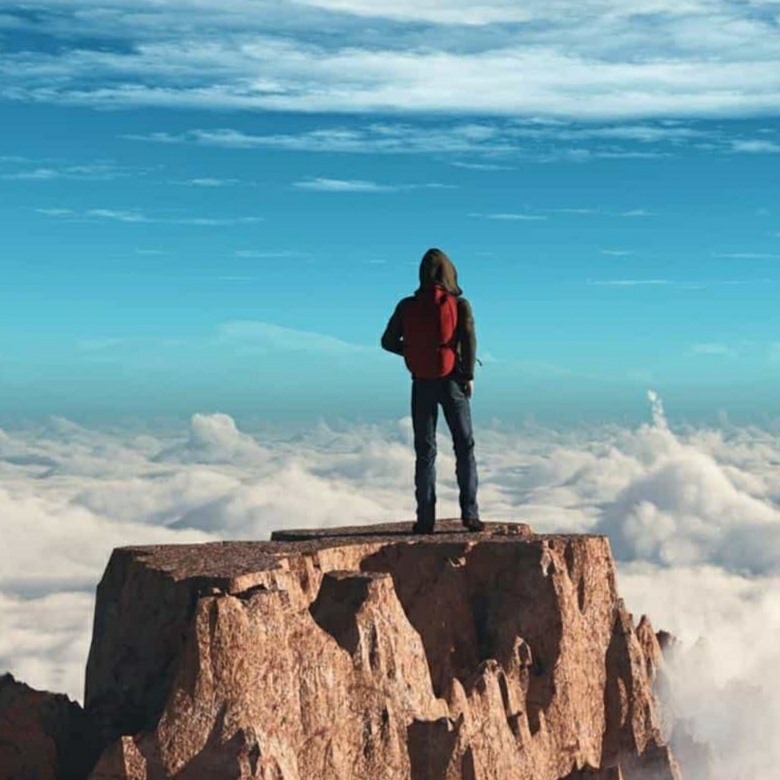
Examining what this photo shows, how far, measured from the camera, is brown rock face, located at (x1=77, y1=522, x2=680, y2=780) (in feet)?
81.8

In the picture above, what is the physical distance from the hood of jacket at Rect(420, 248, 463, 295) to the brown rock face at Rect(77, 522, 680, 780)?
597 cm

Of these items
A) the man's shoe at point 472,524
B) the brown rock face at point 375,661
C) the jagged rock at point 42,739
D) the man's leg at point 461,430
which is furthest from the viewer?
the man's shoe at point 472,524

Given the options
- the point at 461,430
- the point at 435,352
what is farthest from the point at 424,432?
the point at 435,352

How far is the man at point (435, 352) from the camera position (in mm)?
32062

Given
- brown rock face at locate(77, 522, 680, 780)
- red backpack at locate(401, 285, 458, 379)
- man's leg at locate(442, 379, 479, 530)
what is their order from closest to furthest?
brown rock face at locate(77, 522, 680, 780) < red backpack at locate(401, 285, 458, 379) < man's leg at locate(442, 379, 479, 530)

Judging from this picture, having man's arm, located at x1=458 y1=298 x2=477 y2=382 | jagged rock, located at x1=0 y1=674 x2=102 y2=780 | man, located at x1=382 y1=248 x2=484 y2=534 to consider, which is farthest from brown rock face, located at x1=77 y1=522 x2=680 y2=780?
man's arm, located at x1=458 y1=298 x2=477 y2=382

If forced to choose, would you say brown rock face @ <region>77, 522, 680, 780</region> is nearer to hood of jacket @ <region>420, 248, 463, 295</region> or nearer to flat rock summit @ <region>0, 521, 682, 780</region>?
flat rock summit @ <region>0, 521, 682, 780</region>

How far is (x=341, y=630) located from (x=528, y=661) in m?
5.74

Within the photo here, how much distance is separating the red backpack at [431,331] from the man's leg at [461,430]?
503 mm

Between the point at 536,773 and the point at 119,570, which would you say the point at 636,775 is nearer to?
the point at 536,773

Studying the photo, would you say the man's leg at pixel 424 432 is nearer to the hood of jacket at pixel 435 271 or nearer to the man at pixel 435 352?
the man at pixel 435 352

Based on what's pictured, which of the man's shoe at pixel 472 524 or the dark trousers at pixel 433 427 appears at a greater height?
the dark trousers at pixel 433 427

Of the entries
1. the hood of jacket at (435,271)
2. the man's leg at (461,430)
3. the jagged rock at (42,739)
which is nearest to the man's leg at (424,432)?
the man's leg at (461,430)

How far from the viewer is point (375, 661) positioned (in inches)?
1075
